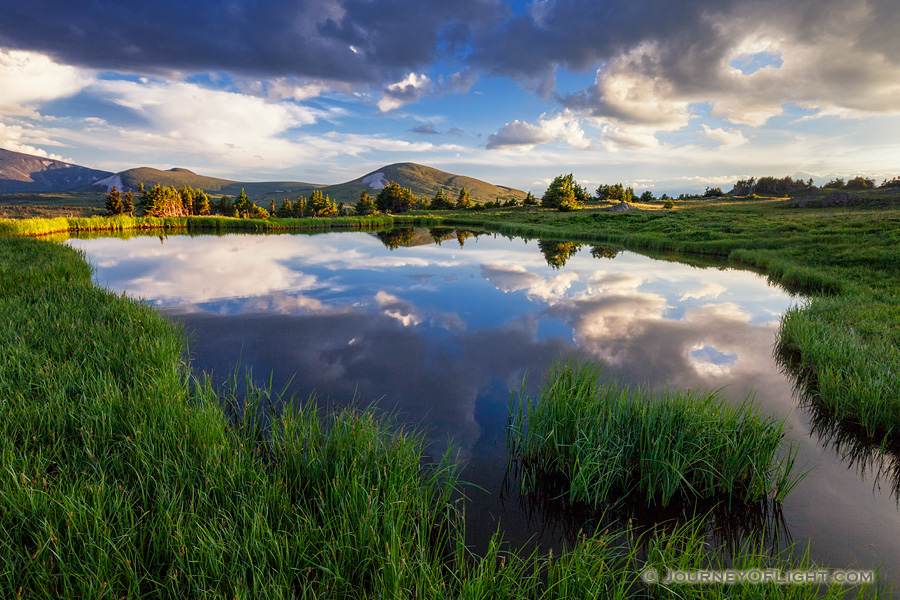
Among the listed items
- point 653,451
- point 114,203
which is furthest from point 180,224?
point 653,451

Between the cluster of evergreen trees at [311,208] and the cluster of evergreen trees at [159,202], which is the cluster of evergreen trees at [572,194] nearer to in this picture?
the cluster of evergreen trees at [311,208]

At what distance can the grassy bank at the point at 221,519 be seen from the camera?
2.57 m

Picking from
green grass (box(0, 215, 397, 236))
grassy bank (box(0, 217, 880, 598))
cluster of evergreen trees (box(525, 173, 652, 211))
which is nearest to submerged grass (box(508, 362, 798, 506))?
grassy bank (box(0, 217, 880, 598))

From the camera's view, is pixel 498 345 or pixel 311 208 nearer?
pixel 498 345

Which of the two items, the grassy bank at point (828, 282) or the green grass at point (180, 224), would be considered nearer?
the grassy bank at point (828, 282)

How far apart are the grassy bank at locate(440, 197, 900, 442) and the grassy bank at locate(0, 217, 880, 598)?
13.0 feet

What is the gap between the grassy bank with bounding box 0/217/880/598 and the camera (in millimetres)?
2570

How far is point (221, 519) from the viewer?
10.3ft

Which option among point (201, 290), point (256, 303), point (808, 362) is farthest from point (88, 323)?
point (808, 362)

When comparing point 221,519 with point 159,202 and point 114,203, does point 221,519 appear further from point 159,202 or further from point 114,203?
point 114,203

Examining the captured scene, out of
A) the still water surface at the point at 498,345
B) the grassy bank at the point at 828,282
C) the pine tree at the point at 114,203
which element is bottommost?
the still water surface at the point at 498,345

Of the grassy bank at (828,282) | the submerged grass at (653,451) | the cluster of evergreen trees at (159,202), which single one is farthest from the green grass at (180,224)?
the submerged grass at (653,451)

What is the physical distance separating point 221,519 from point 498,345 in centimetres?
714

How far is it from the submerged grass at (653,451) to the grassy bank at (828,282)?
7.48 ft
